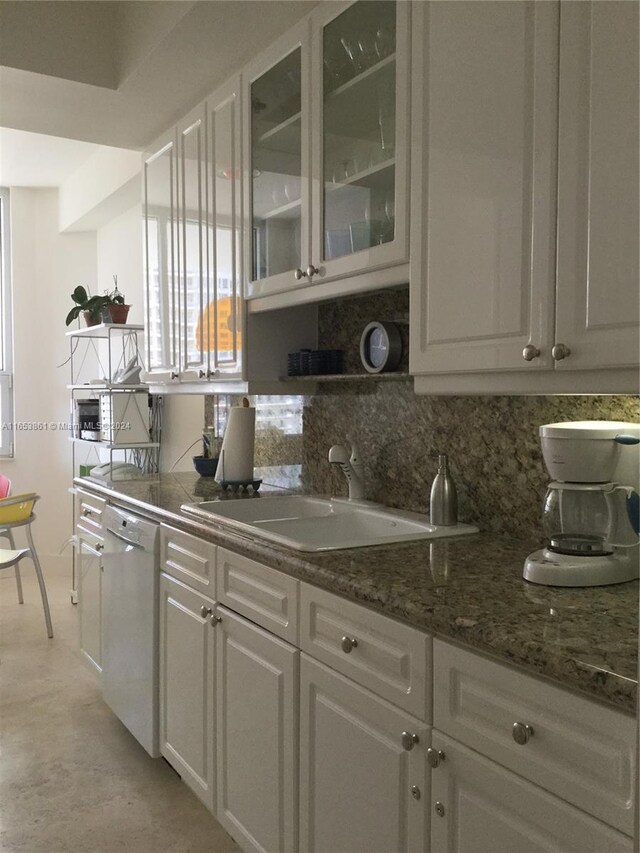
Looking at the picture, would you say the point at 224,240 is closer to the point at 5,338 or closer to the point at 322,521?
the point at 322,521

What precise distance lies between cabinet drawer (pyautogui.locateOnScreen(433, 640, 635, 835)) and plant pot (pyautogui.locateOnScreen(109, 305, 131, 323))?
10.5 ft

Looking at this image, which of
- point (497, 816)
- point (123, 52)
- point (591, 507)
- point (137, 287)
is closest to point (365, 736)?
point (497, 816)

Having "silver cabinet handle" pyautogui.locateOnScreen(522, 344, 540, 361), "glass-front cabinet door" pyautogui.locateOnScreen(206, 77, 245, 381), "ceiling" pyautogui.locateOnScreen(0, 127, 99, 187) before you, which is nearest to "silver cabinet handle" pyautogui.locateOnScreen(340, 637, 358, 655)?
"silver cabinet handle" pyautogui.locateOnScreen(522, 344, 540, 361)

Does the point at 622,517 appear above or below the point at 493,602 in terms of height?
above

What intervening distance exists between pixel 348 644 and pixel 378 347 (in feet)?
3.56

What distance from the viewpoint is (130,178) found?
13.6ft

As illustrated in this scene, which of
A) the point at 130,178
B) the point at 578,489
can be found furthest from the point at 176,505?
the point at 130,178

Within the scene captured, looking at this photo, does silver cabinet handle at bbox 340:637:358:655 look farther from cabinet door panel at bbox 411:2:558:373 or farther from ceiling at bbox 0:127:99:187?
ceiling at bbox 0:127:99:187

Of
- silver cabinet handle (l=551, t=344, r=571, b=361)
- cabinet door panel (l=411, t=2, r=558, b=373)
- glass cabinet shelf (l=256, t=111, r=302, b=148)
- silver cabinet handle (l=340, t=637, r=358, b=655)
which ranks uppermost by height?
glass cabinet shelf (l=256, t=111, r=302, b=148)

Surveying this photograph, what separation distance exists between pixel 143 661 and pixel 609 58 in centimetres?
229

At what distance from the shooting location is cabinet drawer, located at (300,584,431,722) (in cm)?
138

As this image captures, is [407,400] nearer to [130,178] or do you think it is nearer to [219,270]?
[219,270]

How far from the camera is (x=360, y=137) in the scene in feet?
6.77

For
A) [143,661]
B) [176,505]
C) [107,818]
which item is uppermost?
[176,505]
